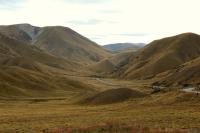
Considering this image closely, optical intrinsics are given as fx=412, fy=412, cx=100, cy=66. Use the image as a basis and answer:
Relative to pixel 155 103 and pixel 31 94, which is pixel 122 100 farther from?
pixel 31 94

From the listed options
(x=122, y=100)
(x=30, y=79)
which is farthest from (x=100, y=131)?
(x=30, y=79)

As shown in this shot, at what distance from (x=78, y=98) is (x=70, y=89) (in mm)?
73910

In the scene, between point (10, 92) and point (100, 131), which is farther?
point (10, 92)

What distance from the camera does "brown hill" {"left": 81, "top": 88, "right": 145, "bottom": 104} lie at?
109 meters

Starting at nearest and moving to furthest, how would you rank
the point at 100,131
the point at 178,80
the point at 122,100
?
the point at 100,131, the point at 122,100, the point at 178,80

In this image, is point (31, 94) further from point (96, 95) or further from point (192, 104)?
point (192, 104)

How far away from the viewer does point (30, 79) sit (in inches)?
7569

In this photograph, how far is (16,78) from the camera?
18650 cm

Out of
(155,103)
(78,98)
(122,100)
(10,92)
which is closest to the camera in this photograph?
(155,103)

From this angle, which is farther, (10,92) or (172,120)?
(10,92)

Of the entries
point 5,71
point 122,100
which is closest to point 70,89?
point 5,71

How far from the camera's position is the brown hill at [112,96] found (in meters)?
109

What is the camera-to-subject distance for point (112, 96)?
111 m

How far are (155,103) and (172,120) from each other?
3495 centimetres
